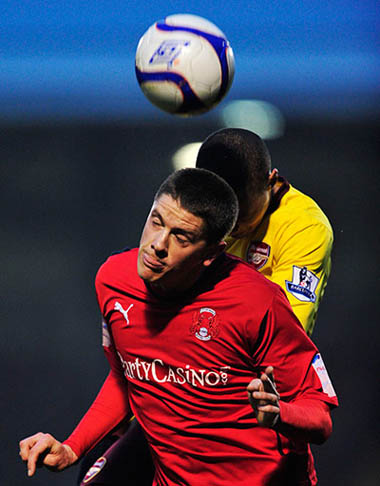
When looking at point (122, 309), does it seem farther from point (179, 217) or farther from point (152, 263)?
point (179, 217)

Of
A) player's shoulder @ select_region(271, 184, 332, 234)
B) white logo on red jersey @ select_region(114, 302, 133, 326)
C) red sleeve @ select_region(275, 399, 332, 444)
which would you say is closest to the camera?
red sleeve @ select_region(275, 399, 332, 444)

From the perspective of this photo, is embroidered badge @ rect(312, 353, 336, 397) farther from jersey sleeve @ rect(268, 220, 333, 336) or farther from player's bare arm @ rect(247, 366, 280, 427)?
jersey sleeve @ rect(268, 220, 333, 336)

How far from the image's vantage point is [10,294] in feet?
24.5

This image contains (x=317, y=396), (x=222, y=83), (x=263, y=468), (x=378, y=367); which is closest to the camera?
(x=317, y=396)

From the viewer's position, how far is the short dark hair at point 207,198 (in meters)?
2.08

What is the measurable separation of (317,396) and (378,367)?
15.0ft

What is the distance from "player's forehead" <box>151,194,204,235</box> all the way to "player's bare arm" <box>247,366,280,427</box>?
1.64 feet

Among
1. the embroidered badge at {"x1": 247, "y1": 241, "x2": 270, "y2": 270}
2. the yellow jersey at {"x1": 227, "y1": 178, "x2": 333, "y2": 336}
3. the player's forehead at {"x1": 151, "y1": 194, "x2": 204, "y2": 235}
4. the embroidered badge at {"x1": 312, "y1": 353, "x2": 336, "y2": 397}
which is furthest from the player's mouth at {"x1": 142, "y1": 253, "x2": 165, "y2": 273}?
the embroidered badge at {"x1": 247, "y1": 241, "x2": 270, "y2": 270}

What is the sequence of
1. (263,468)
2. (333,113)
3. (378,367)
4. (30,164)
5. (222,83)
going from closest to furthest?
(263,468), (222,83), (378,367), (30,164), (333,113)

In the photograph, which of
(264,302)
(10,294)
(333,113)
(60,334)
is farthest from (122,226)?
(264,302)

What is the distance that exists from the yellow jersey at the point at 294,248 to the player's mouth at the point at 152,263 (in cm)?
64

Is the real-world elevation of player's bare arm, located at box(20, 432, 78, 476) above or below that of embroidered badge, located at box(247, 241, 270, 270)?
below

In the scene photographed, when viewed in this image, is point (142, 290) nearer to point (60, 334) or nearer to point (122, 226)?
point (60, 334)

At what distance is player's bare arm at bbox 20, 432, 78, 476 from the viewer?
206 centimetres
